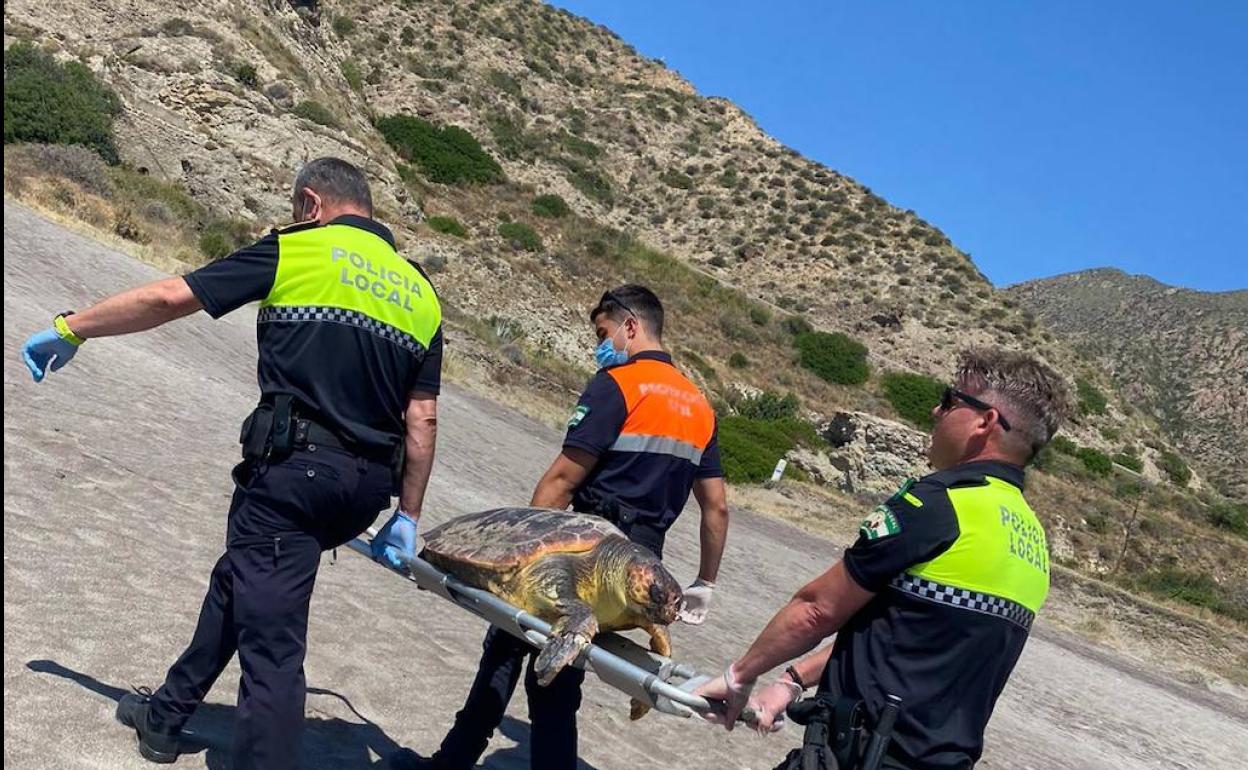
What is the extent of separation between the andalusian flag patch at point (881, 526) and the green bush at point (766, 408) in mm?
29966

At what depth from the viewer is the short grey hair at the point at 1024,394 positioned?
105 inches

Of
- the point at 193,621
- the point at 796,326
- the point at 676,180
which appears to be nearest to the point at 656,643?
the point at 193,621

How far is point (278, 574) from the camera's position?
3.18 m

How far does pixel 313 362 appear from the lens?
10.5 ft

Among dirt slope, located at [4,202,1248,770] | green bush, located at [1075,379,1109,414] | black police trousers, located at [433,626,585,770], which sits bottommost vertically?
dirt slope, located at [4,202,1248,770]

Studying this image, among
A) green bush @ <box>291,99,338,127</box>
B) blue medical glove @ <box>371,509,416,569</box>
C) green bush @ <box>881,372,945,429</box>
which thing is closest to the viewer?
blue medical glove @ <box>371,509,416,569</box>

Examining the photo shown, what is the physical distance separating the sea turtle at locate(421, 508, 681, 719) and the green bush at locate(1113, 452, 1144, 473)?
44727 mm

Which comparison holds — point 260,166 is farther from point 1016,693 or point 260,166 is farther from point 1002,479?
point 1002,479

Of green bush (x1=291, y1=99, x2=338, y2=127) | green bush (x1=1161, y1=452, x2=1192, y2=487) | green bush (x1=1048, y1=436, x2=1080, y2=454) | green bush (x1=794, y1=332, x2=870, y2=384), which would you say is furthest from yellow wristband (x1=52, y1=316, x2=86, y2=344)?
green bush (x1=1161, y1=452, x2=1192, y2=487)

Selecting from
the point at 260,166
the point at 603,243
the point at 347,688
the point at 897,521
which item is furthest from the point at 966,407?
the point at 603,243

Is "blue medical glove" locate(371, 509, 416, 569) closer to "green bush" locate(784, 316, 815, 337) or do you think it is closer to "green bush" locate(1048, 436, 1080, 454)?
"green bush" locate(1048, 436, 1080, 454)

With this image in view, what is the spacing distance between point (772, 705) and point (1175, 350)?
75046 mm

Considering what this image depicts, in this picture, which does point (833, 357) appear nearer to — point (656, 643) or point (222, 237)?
point (222, 237)

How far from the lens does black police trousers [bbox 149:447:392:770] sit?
3.14m
